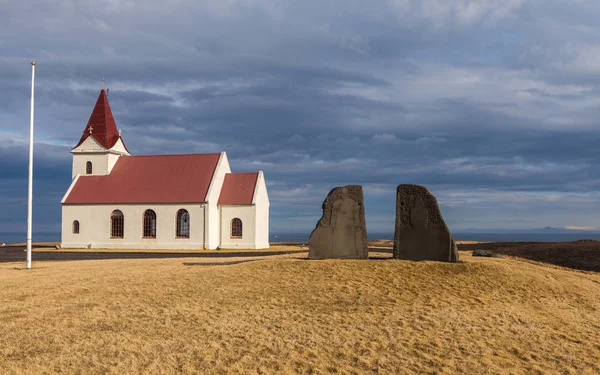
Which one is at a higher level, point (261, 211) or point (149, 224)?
point (261, 211)

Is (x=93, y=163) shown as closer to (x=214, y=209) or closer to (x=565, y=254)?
(x=214, y=209)

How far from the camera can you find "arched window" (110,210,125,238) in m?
41.7

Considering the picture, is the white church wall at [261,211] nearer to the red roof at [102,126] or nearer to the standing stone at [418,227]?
the red roof at [102,126]

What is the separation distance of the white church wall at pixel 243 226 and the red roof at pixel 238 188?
55 cm

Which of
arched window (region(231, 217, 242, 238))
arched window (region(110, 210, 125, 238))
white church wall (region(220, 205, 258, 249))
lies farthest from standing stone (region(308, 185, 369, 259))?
arched window (region(110, 210, 125, 238))

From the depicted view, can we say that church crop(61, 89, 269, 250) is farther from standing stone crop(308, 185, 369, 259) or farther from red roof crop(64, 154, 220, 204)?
standing stone crop(308, 185, 369, 259)

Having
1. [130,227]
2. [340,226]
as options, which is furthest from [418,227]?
[130,227]

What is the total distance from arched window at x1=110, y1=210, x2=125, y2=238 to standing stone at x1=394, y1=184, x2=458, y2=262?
29849mm

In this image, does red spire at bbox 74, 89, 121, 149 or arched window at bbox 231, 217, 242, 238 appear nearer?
arched window at bbox 231, 217, 242, 238

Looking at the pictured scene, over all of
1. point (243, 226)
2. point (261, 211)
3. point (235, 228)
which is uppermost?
point (261, 211)

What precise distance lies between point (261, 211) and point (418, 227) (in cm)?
2576

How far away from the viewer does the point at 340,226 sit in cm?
1777

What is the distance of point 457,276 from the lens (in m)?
14.9

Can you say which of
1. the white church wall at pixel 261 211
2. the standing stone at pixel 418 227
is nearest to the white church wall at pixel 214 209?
the white church wall at pixel 261 211
